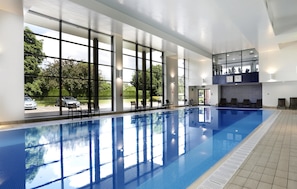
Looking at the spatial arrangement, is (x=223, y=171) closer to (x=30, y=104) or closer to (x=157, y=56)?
(x=30, y=104)

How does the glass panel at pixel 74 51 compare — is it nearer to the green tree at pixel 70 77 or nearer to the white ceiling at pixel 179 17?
the green tree at pixel 70 77

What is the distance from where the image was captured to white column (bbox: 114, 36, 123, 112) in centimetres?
1080

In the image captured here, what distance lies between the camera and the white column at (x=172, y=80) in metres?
15.1

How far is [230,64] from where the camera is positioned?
15602 millimetres

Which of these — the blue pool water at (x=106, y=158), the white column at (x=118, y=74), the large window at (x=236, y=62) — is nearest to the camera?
the blue pool water at (x=106, y=158)

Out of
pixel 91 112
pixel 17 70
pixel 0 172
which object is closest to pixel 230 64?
pixel 91 112

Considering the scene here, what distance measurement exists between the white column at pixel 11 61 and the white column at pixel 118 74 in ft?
15.2

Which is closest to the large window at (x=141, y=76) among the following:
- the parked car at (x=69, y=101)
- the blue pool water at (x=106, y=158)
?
the parked car at (x=69, y=101)

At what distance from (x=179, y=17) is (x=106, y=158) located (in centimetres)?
677

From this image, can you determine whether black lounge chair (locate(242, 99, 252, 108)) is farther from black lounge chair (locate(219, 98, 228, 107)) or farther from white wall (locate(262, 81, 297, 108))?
black lounge chair (locate(219, 98, 228, 107))

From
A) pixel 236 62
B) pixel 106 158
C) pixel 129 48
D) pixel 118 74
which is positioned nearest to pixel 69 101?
pixel 118 74

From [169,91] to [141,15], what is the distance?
25.6 ft

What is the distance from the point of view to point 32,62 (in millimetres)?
8594

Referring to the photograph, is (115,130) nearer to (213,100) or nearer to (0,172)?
(0,172)
